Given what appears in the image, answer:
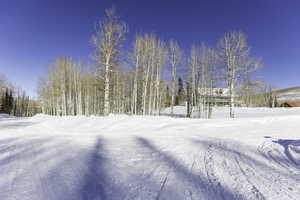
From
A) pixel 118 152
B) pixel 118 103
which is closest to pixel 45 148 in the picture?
pixel 118 152

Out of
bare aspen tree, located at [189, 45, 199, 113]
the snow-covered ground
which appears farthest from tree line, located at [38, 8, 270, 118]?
the snow-covered ground

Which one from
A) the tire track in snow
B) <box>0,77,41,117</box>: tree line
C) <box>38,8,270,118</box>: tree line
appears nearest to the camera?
the tire track in snow

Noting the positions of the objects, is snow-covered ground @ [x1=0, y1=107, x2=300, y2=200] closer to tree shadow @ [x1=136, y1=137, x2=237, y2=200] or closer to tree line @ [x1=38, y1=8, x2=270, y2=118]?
tree shadow @ [x1=136, y1=137, x2=237, y2=200]

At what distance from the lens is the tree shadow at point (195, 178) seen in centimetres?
184

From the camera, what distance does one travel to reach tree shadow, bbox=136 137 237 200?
184 centimetres

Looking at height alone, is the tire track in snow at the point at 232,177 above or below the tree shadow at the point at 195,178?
above

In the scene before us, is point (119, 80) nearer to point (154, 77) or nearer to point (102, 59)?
point (154, 77)

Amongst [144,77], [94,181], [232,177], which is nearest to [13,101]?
[144,77]

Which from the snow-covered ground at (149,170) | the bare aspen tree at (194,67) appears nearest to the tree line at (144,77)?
the bare aspen tree at (194,67)

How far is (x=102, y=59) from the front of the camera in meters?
11.5

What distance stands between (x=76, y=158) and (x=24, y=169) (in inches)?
33.1

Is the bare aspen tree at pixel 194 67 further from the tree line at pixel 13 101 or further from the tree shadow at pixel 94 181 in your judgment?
the tree line at pixel 13 101

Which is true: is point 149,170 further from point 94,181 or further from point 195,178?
point 94,181

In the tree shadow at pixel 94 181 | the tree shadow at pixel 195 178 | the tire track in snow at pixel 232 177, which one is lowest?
the tree shadow at pixel 94 181
